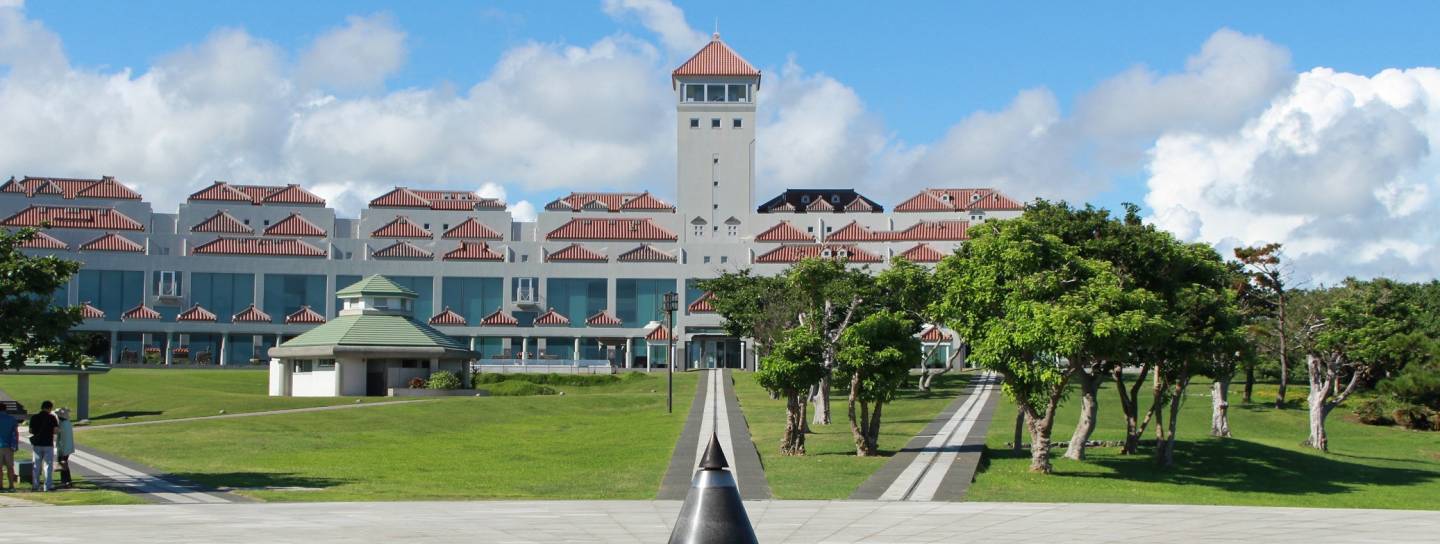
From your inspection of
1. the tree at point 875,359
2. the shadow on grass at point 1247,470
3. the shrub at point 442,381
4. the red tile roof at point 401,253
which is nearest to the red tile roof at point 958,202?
the red tile roof at point 401,253

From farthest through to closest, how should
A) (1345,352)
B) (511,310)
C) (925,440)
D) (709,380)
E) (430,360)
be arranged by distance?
(511,310) < (709,380) < (430,360) < (1345,352) < (925,440)

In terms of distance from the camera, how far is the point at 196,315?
3639 inches

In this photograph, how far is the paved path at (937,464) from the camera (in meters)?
23.6

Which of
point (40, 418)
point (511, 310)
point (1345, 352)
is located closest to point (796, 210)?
point (511, 310)

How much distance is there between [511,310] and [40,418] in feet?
246

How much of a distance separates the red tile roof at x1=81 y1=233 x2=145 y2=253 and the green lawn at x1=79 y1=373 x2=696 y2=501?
52568mm

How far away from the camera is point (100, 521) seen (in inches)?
680

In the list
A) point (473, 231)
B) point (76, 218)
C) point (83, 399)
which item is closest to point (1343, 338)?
point (83, 399)

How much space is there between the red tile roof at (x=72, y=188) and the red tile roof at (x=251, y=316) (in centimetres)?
2044

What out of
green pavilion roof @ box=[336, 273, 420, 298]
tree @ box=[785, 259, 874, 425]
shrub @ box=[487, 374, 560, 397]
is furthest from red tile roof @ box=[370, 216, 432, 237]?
tree @ box=[785, 259, 874, 425]

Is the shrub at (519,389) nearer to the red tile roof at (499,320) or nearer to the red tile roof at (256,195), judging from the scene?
the red tile roof at (499,320)

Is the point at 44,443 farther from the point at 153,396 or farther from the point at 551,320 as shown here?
the point at 551,320

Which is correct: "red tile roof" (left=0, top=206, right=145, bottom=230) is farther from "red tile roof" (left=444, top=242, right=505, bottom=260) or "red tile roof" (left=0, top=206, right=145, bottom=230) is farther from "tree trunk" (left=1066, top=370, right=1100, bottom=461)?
"tree trunk" (left=1066, top=370, right=1100, bottom=461)

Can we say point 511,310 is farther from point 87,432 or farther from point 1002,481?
point 1002,481
